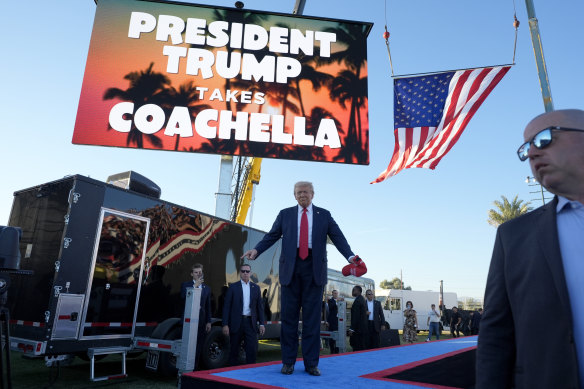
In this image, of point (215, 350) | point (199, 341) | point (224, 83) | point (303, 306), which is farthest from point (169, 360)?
point (224, 83)

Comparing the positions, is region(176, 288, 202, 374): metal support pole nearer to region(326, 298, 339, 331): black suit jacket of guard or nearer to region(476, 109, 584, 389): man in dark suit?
region(476, 109, 584, 389): man in dark suit

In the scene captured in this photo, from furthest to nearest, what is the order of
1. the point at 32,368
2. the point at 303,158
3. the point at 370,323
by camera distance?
the point at 303,158, the point at 370,323, the point at 32,368

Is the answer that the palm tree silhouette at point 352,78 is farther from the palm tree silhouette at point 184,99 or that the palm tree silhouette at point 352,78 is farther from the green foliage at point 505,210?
the green foliage at point 505,210

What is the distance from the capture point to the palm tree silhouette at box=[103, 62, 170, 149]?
10258 millimetres

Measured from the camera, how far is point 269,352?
38.4ft

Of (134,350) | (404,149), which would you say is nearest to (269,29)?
(404,149)

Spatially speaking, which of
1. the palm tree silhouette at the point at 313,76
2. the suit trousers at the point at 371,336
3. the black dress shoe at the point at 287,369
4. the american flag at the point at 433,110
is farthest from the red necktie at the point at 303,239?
the palm tree silhouette at the point at 313,76

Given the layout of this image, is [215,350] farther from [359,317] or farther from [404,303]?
[404,303]

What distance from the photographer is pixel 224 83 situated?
11.2 meters

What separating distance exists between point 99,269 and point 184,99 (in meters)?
6.18

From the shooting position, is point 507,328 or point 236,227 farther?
point 236,227

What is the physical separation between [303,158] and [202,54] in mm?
4253

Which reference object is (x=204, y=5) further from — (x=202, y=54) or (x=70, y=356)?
(x=70, y=356)

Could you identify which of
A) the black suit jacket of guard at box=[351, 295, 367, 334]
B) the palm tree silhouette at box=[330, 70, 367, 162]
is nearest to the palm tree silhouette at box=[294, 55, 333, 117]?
the palm tree silhouette at box=[330, 70, 367, 162]
